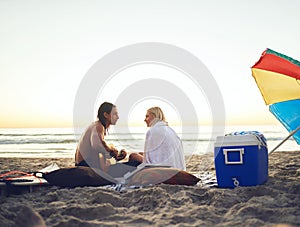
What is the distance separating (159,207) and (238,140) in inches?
52.8

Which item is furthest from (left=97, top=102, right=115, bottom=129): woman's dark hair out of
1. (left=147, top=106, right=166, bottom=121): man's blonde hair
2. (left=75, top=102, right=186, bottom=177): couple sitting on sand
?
(left=147, top=106, right=166, bottom=121): man's blonde hair

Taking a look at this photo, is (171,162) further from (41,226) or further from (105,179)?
(41,226)

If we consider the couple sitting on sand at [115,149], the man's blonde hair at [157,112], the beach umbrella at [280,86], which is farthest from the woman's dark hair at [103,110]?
the beach umbrella at [280,86]

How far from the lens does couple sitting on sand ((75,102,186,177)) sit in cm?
445

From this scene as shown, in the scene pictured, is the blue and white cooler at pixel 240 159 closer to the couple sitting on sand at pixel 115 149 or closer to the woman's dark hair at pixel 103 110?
the couple sitting on sand at pixel 115 149

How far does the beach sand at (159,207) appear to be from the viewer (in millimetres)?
2594

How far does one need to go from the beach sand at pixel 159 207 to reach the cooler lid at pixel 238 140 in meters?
0.48

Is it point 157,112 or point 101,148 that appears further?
point 157,112

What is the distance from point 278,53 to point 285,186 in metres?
1.64

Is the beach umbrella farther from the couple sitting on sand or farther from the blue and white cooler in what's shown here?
the couple sitting on sand

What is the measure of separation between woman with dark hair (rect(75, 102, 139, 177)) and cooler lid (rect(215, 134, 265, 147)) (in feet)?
4.44

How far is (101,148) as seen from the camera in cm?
443

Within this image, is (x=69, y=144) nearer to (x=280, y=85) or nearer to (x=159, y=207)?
(x=280, y=85)

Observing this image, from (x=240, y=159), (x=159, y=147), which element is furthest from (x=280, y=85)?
(x=159, y=147)
